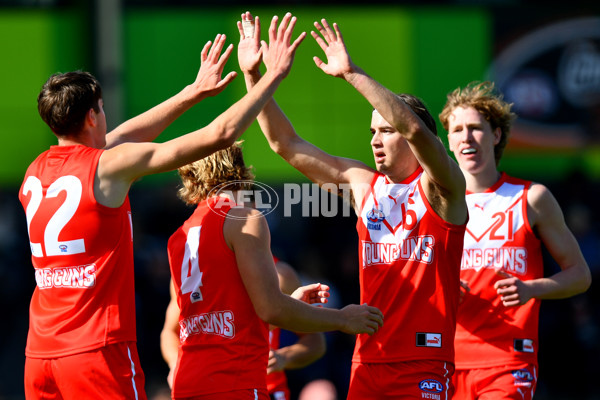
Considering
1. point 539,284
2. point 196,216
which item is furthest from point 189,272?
point 539,284

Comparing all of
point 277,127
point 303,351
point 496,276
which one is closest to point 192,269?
point 277,127

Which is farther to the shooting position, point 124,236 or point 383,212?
point 383,212

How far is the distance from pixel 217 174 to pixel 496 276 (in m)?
2.04

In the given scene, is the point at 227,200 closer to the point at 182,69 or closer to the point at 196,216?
the point at 196,216

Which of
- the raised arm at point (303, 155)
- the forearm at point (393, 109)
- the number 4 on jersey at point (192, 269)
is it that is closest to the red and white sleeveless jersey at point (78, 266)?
the number 4 on jersey at point (192, 269)

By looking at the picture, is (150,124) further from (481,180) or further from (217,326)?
(481,180)

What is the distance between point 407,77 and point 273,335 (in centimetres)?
680

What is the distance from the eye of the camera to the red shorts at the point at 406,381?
15.1ft

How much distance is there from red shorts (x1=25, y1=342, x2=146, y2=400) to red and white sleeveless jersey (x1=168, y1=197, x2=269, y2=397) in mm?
279

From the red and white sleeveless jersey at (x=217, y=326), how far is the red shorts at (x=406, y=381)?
0.62 m

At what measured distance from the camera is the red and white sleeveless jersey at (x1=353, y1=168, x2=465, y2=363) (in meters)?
4.67

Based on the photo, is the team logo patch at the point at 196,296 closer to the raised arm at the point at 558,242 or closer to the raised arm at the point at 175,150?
the raised arm at the point at 175,150

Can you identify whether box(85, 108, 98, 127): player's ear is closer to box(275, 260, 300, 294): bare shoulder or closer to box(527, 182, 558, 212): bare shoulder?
box(275, 260, 300, 294): bare shoulder

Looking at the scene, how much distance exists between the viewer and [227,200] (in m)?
4.50
